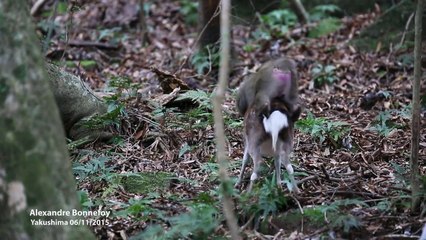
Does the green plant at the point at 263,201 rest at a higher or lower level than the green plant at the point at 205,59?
lower

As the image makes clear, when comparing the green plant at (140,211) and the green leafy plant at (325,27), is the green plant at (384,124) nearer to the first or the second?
the green plant at (140,211)

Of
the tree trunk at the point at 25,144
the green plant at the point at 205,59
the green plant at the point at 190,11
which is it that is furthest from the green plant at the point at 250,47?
the tree trunk at the point at 25,144

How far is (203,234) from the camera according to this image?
496 centimetres

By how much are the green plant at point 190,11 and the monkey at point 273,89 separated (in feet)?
30.8

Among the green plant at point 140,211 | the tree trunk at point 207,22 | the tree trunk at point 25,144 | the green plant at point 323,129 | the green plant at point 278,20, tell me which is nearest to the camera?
the tree trunk at point 25,144

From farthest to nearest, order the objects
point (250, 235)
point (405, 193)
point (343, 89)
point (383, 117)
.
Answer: point (343, 89), point (383, 117), point (405, 193), point (250, 235)

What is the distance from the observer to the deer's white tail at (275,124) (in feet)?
18.4

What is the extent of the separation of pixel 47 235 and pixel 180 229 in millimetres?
1085

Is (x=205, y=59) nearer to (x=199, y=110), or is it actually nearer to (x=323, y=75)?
(x=323, y=75)

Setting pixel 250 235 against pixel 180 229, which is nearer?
pixel 180 229

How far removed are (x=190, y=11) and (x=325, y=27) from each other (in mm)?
3449

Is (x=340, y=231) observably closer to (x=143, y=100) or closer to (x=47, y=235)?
(x=47, y=235)

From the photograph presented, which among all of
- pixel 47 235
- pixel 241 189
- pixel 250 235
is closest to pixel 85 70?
pixel 241 189

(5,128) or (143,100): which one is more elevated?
(5,128)
